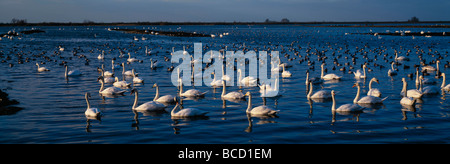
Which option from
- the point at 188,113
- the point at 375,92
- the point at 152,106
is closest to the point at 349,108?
the point at 375,92

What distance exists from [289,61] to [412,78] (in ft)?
47.4

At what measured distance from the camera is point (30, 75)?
106ft

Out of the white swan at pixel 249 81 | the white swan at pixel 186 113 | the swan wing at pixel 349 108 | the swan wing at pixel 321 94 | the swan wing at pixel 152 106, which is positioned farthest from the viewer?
the white swan at pixel 249 81

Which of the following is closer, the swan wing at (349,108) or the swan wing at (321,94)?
the swan wing at (349,108)

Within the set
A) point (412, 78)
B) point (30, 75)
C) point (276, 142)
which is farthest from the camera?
point (30, 75)

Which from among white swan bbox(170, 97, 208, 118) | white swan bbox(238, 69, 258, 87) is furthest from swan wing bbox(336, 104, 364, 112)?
white swan bbox(238, 69, 258, 87)

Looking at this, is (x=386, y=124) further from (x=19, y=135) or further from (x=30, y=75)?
(x=30, y=75)

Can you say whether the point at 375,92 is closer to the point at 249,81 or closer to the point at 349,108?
the point at 349,108

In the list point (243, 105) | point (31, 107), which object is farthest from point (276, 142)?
point (31, 107)

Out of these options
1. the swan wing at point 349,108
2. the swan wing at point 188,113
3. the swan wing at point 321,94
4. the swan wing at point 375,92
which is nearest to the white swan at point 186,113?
the swan wing at point 188,113

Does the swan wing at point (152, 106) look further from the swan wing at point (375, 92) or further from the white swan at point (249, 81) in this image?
the swan wing at point (375, 92)

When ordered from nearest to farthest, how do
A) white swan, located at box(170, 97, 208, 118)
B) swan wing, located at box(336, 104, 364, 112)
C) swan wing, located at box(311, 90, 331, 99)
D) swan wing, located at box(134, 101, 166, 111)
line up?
white swan, located at box(170, 97, 208, 118)
swan wing, located at box(336, 104, 364, 112)
swan wing, located at box(134, 101, 166, 111)
swan wing, located at box(311, 90, 331, 99)

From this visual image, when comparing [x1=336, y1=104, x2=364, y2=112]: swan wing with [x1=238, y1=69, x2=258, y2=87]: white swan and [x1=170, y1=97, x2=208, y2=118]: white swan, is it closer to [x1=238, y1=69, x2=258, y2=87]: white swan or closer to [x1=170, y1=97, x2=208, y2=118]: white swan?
[x1=170, y1=97, x2=208, y2=118]: white swan

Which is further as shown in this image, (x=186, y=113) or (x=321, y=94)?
(x=321, y=94)
